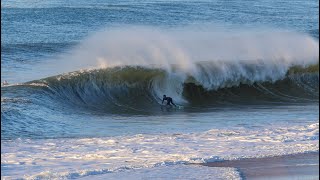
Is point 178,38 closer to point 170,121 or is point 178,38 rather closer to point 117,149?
point 170,121

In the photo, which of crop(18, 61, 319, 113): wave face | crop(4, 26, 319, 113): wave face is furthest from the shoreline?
crop(4, 26, 319, 113): wave face

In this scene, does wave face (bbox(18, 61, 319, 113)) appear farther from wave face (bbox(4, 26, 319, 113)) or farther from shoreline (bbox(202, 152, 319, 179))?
shoreline (bbox(202, 152, 319, 179))

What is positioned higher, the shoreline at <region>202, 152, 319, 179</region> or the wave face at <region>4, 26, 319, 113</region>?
the wave face at <region>4, 26, 319, 113</region>

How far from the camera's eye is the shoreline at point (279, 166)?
11.8m

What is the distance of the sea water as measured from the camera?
12.8 meters

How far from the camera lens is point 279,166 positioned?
12.4 metres

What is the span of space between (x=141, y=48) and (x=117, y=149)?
41.0ft

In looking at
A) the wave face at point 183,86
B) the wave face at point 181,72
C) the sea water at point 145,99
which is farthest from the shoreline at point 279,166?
the wave face at point 181,72

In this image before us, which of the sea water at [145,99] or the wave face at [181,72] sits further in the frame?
the wave face at [181,72]

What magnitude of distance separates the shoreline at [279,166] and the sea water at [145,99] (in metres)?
0.25

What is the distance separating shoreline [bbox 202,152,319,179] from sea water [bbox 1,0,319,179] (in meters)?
0.25

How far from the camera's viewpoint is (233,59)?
26531 millimetres

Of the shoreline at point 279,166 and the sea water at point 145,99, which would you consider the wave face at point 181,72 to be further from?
the shoreline at point 279,166

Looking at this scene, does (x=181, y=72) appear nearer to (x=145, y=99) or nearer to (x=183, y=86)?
(x=183, y=86)
